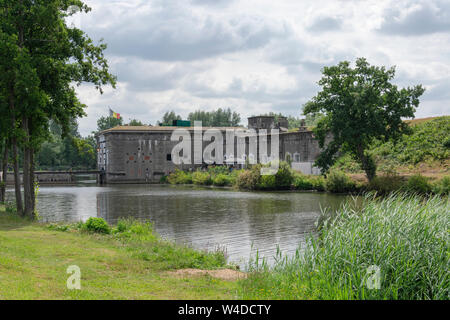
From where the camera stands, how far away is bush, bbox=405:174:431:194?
1089 inches

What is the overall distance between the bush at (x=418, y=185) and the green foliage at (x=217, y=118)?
80.3 m

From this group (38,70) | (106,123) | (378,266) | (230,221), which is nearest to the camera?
(378,266)

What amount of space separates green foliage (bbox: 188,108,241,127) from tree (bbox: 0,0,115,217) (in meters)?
89.8

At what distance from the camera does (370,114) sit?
31.2 m

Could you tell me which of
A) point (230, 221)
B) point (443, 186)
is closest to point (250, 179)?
point (443, 186)

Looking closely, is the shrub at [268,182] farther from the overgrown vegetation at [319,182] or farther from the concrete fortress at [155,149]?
the concrete fortress at [155,149]

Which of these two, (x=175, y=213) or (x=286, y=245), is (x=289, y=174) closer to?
(x=175, y=213)

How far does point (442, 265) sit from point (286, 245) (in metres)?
6.75

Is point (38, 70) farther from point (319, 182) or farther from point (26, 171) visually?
point (319, 182)

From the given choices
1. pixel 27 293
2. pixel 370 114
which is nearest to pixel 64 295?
pixel 27 293

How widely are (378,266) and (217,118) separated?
104m

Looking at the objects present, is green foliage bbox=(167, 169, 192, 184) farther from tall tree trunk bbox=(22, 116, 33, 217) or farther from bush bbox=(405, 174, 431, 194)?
tall tree trunk bbox=(22, 116, 33, 217)

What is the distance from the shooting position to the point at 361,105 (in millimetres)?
30922

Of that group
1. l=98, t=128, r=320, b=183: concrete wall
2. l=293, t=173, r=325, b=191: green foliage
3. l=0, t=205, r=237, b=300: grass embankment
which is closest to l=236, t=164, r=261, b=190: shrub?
l=293, t=173, r=325, b=191: green foliage
